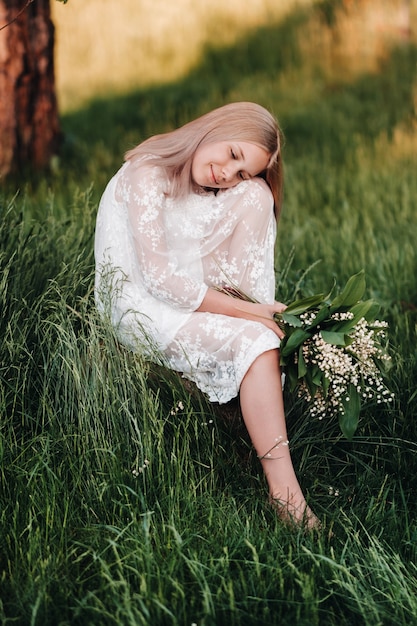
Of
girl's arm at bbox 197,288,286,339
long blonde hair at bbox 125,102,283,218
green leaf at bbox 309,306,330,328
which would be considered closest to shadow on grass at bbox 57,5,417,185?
long blonde hair at bbox 125,102,283,218

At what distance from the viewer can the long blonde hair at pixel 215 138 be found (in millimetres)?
2873

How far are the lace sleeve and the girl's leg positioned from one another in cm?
35

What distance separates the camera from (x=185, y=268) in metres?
2.88

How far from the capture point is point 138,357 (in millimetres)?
2641

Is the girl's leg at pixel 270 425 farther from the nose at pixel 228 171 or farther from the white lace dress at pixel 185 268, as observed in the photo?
the nose at pixel 228 171

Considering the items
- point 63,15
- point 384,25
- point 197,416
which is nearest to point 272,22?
point 384,25

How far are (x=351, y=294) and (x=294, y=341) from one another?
24 cm

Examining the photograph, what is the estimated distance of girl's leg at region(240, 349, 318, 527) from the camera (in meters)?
2.49

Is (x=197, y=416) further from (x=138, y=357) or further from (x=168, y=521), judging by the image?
(x=168, y=521)

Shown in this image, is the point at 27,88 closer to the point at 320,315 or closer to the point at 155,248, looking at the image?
the point at 155,248

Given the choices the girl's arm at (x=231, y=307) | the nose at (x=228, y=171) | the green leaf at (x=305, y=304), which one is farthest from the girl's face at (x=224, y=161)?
the green leaf at (x=305, y=304)

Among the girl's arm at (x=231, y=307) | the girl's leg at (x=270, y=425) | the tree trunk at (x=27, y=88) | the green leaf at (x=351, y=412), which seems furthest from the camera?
the tree trunk at (x=27, y=88)

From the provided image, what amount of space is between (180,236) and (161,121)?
13.9 feet

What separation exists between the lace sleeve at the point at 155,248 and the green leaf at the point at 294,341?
356 mm
